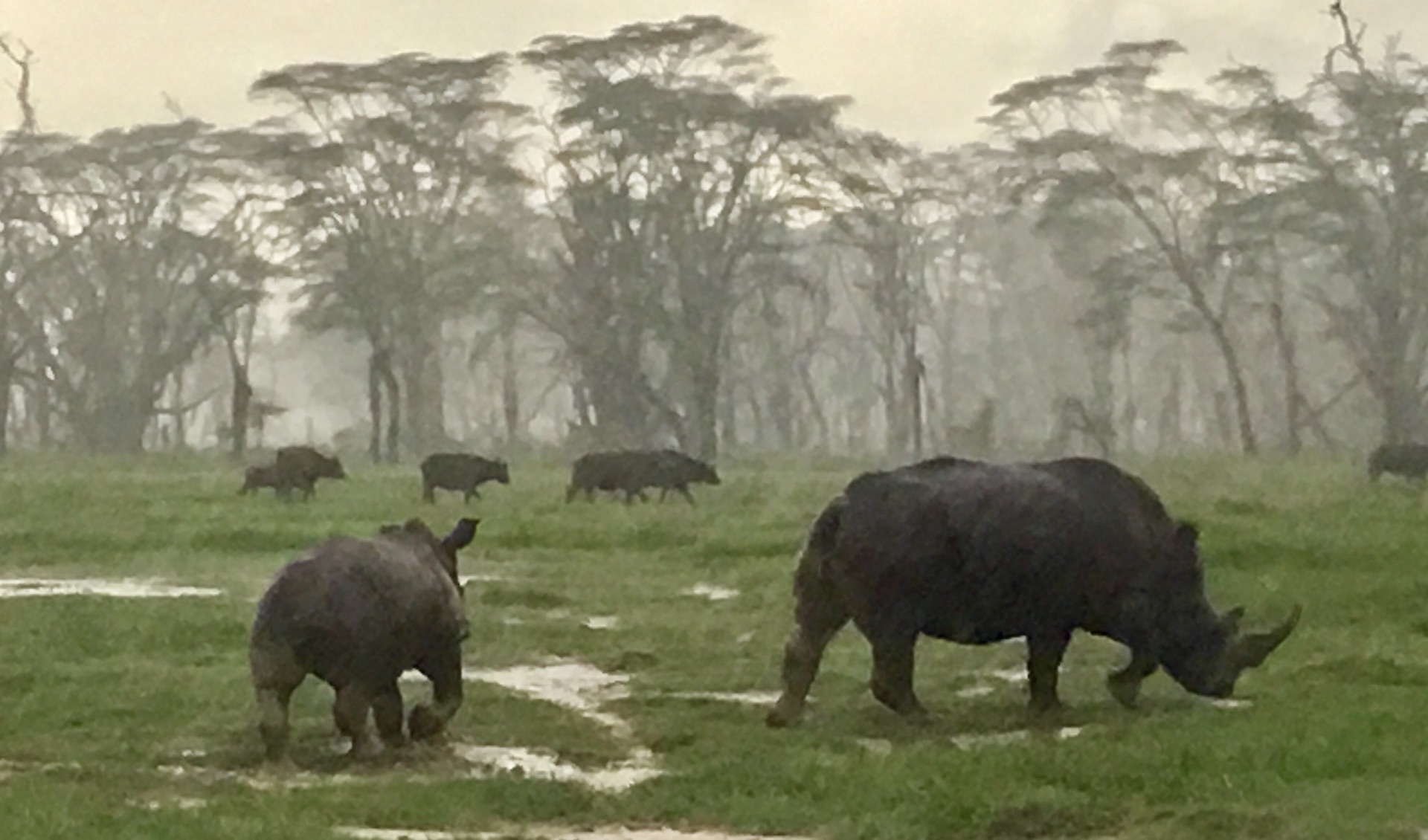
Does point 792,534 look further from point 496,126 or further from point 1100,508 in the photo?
point 496,126

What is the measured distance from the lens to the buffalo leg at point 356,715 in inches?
404

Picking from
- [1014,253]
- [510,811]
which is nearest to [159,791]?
[510,811]

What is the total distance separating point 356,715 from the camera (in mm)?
10266

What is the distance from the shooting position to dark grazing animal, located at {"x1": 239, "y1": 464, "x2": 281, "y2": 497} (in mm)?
29688

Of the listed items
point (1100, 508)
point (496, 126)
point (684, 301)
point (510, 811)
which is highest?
point (496, 126)

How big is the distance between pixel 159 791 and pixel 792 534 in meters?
13.1

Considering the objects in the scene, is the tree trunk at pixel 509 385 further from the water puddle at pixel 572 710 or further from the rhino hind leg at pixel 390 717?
the rhino hind leg at pixel 390 717

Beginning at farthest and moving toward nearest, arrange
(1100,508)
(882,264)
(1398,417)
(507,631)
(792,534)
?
(882,264), (1398,417), (792,534), (507,631), (1100,508)

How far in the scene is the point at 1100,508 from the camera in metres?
11.9

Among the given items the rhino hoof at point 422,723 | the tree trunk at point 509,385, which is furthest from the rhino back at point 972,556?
the tree trunk at point 509,385

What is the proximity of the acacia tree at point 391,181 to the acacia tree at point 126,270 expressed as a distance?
299cm

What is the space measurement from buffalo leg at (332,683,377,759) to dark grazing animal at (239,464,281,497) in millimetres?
19821

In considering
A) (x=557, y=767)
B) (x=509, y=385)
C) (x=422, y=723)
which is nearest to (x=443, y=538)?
(x=422, y=723)

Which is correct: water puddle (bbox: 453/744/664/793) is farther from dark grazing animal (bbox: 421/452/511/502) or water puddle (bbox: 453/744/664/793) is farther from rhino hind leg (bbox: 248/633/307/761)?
dark grazing animal (bbox: 421/452/511/502)
